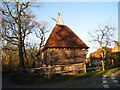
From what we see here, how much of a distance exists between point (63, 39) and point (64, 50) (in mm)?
2124

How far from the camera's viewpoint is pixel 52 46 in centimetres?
1507

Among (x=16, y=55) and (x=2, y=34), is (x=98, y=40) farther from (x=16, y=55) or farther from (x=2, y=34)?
(x=16, y=55)

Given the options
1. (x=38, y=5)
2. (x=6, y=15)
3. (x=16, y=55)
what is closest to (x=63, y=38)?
(x=38, y=5)

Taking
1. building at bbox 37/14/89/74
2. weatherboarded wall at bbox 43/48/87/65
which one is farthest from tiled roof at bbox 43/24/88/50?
weatherboarded wall at bbox 43/48/87/65

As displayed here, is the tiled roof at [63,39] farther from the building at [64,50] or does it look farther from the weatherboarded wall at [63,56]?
the weatherboarded wall at [63,56]

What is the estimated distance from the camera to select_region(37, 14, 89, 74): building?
15097mm

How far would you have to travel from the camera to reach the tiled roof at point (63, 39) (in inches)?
621

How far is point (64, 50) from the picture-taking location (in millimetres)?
15586

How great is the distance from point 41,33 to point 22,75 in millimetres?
10781

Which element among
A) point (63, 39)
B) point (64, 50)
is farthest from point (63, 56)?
point (63, 39)

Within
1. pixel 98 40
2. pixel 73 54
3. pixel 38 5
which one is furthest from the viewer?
pixel 98 40

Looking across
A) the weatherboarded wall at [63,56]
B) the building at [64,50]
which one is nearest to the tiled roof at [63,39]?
the building at [64,50]

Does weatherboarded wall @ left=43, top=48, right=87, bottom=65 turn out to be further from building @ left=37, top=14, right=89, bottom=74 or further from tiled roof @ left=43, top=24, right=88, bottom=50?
tiled roof @ left=43, top=24, right=88, bottom=50

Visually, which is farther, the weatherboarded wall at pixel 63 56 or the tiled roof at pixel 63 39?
the tiled roof at pixel 63 39
